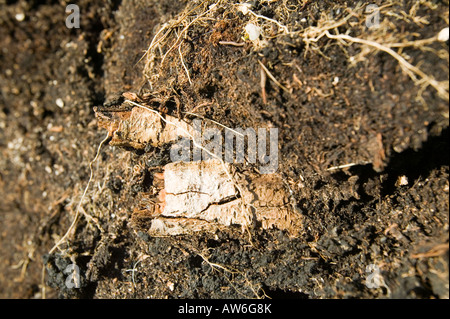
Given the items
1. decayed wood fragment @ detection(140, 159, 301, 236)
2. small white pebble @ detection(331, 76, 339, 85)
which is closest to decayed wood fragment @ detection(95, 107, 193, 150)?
decayed wood fragment @ detection(140, 159, 301, 236)

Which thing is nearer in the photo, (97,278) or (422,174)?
(422,174)

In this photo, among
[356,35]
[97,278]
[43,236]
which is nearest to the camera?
[356,35]

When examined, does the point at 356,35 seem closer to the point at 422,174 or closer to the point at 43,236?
the point at 422,174

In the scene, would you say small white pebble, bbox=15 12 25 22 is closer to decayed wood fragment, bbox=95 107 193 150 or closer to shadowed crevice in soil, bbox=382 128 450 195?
decayed wood fragment, bbox=95 107 193 150

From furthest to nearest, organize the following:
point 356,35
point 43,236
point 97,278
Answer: point 43,236 < point 97,278 < point 356,35

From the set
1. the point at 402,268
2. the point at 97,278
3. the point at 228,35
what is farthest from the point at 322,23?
the point at 97,278

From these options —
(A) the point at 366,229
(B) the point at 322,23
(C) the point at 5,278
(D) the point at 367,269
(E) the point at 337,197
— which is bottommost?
(C) the point at 5,278

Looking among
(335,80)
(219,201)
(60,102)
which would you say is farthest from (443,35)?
(60,102)

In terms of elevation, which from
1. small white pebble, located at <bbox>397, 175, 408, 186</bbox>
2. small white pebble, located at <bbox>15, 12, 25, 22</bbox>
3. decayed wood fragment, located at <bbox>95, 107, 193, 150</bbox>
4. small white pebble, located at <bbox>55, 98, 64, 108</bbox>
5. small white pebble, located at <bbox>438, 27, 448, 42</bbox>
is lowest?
small white pebble, located at <bbox>397, 175, 408, 186</bbox>

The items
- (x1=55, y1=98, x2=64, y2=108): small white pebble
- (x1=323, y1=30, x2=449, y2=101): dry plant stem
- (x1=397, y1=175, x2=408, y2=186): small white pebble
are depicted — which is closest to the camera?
(x1=323, y1=30, x2=449, y2=101): dry plant stem
